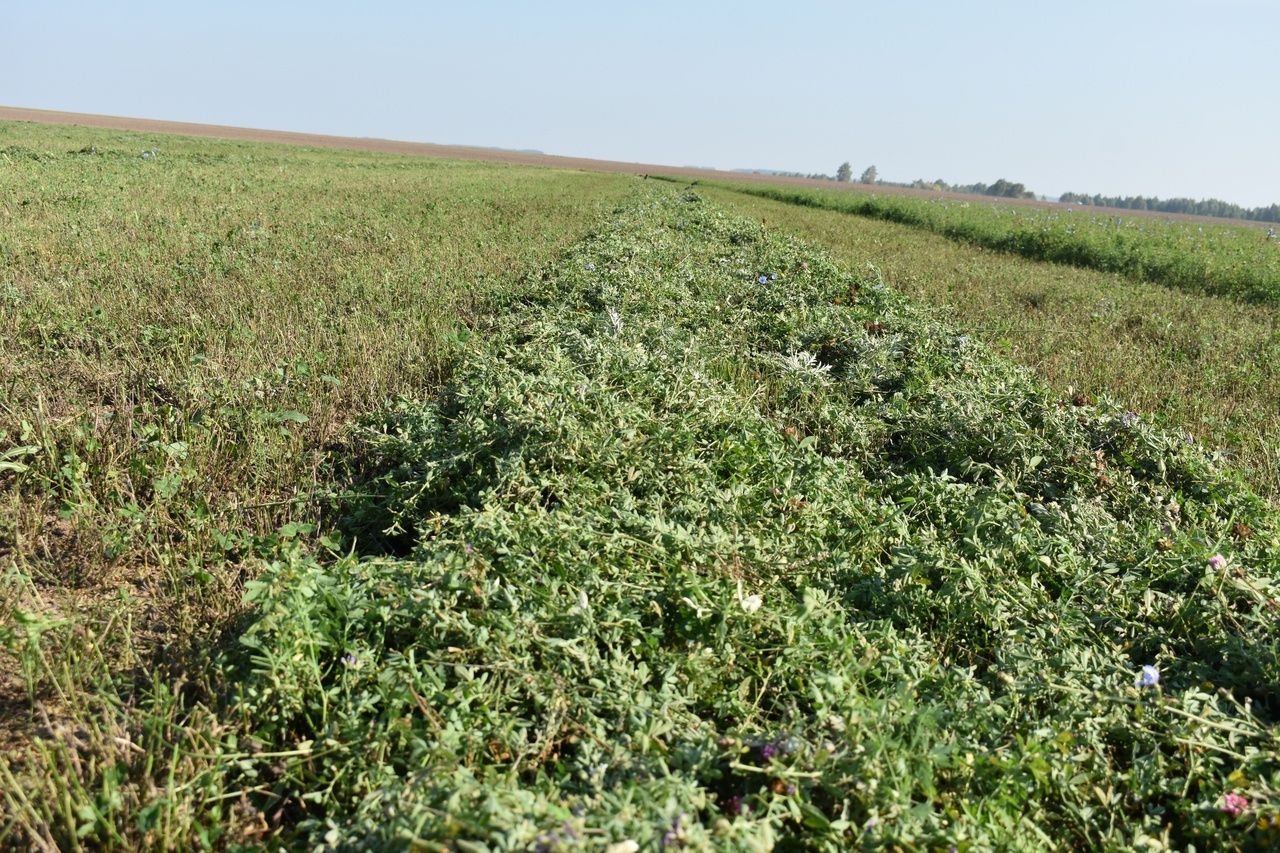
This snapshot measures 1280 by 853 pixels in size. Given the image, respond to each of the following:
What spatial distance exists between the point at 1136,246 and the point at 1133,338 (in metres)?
7.30

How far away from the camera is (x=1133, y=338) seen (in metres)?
7.30

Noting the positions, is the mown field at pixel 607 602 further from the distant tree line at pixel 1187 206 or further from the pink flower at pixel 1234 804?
the distant tree line at pixel 1187 206

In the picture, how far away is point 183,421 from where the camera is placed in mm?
3578

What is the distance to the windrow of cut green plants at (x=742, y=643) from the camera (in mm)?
1663

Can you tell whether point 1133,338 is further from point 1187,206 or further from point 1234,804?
point 1187,206

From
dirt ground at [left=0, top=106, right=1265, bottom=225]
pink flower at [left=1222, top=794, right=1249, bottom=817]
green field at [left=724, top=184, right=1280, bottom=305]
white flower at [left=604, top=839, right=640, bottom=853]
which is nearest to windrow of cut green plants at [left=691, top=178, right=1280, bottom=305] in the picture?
green field at [left=724, top=184, right=1280, bottom=305]

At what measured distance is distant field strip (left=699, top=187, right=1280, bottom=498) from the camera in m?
4.88

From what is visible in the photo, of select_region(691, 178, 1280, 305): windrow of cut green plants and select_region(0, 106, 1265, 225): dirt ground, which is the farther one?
select_region(0, 106, 1265, 225): dirt ground

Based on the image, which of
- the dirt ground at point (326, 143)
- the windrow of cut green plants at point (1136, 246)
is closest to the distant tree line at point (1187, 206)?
the dirt ground at point (326, 143)

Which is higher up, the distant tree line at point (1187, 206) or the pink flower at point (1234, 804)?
the distant tree line at point (1187, 206)

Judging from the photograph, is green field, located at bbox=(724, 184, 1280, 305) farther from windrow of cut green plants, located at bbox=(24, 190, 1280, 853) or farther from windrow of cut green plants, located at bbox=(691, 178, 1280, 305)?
windrow of cut green plants, located at bbox=(24, 190, 1280, 853)

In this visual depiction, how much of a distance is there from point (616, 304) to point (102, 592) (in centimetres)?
419

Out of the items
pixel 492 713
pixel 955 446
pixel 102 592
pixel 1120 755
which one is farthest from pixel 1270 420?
pixel 102 592

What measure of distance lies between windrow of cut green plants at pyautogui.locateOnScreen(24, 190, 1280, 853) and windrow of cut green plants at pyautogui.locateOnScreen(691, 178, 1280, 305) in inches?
367
